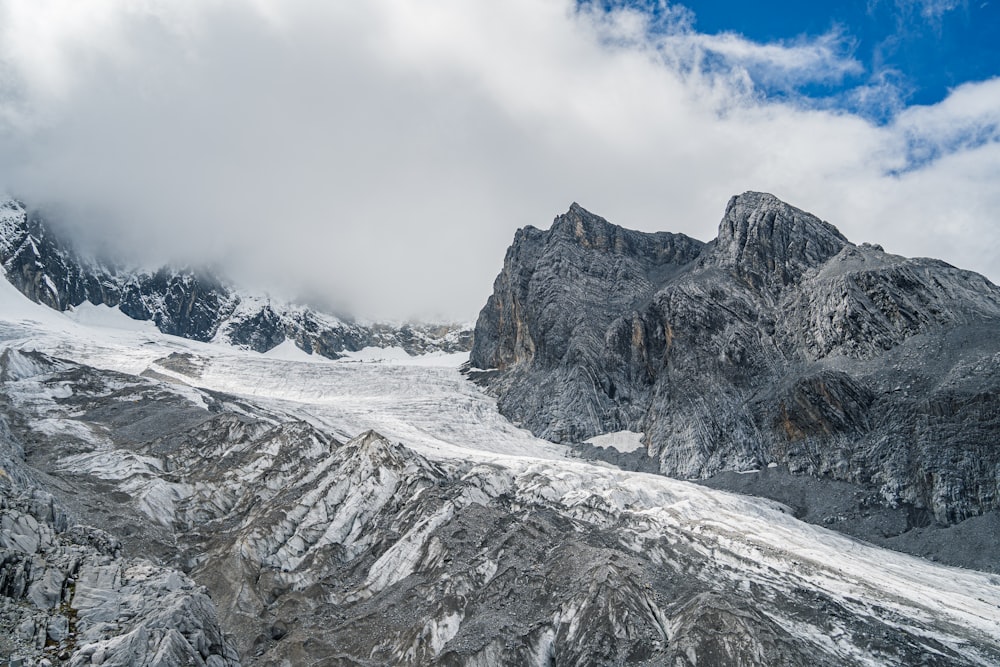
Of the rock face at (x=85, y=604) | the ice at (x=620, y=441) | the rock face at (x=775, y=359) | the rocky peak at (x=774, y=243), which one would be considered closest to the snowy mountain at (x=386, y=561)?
the rock face at (x=85, y=604)

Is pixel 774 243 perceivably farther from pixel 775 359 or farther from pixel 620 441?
pixel 620 441

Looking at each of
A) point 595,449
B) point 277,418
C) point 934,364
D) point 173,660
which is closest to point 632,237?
point 595,449

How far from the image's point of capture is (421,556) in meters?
46.7

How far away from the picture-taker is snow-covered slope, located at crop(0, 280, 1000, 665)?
3512cm

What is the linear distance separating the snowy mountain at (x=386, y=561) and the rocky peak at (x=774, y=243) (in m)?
42.8

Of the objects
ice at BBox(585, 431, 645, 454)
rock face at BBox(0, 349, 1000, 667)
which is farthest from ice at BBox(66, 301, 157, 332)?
ice at BBox(585, 431, 645, 454)

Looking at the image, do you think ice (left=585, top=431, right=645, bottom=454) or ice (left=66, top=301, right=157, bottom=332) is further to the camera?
ice (left=66, top=301, right=157, bottom=332)

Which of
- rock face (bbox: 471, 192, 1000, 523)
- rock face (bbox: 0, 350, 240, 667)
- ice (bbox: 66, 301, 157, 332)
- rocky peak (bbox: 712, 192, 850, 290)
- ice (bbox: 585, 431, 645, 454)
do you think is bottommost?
ice (bbox: 66, 301, 157, 332)

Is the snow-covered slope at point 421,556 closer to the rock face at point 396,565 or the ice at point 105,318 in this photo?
the rock face at point 396,565

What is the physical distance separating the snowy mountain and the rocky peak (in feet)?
140

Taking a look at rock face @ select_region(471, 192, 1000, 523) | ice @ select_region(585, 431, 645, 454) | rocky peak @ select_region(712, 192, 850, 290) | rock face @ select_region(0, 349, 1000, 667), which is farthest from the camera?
rocky peak @ select_region(712, 192, 850, 290)

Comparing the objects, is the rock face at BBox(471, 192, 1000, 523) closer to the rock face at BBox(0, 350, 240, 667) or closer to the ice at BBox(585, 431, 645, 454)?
the ice at BBox(585, 431, 645, 454)

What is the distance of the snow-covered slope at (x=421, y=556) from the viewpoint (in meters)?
35.1

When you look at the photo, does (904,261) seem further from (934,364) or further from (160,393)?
(160,393)
